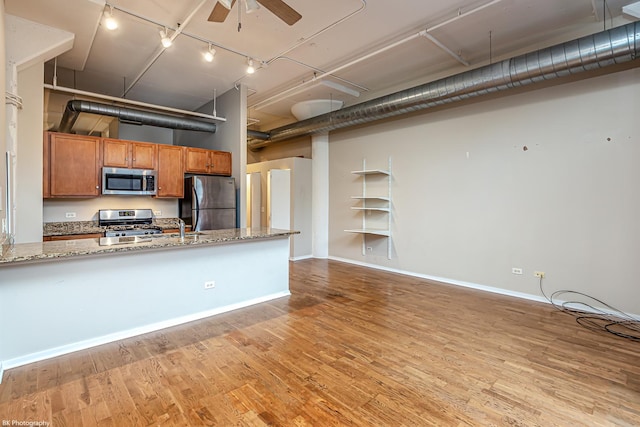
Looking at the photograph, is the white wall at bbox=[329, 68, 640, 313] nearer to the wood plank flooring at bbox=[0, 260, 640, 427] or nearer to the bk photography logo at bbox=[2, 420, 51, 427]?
the wood plank flooring at bbox=[0, 260, 640, 427]

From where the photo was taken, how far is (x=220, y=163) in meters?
5.90

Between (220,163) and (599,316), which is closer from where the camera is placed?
(599,316)

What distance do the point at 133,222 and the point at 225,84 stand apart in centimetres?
295

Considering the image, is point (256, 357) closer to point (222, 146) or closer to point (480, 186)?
point (480, 186)

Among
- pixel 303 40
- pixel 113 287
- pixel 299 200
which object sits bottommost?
pixel 113 287

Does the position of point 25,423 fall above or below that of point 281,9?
below

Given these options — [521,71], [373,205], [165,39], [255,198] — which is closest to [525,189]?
[521,71]

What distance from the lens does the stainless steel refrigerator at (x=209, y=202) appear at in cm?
538

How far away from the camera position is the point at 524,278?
14.4ft

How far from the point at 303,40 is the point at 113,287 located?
11.7 feet

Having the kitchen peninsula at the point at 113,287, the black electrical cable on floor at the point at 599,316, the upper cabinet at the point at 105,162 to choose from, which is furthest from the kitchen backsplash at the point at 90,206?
the black electrical cable on floor at the point at 599,316

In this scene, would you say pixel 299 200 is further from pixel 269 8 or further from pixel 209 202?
pixel 269 8

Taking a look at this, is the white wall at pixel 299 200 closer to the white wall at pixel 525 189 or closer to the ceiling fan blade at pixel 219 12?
the white wall at pixel 525 189

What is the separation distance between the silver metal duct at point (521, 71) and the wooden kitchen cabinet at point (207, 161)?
2.46 meters
